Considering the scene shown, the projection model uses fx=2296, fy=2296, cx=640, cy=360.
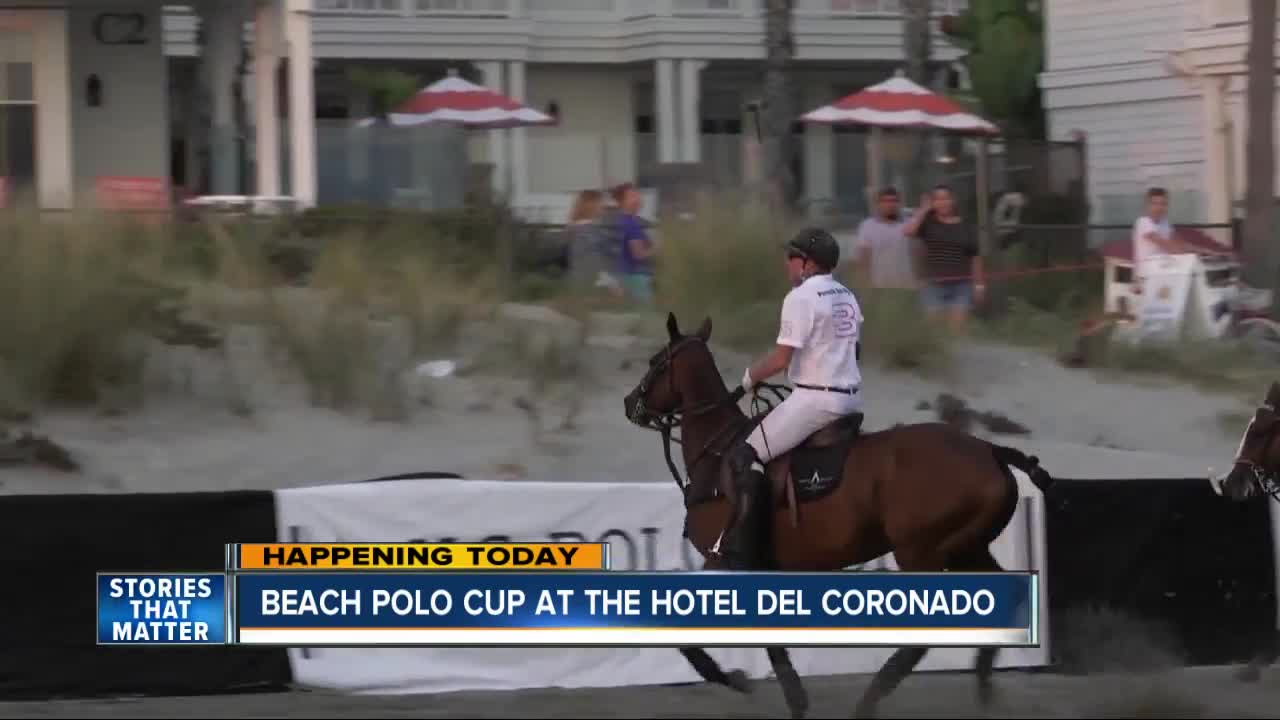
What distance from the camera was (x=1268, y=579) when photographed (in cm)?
1303

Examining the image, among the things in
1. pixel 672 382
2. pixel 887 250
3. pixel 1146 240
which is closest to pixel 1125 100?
pixel 1146 240

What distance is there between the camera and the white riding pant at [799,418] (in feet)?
37.7

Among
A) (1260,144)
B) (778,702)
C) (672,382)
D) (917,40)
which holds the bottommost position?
(778,702)

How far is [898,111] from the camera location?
92.3ft

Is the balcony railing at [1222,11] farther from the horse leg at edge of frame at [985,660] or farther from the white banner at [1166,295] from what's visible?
the horse leg at edge of frame at [985,660]

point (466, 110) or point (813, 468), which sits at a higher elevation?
point (466, 110)

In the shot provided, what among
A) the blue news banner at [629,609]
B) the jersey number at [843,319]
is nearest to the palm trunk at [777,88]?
the jersey number at [843,319]

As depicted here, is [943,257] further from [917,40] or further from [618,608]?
[917,40]

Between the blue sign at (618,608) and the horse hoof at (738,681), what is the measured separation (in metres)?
1.38

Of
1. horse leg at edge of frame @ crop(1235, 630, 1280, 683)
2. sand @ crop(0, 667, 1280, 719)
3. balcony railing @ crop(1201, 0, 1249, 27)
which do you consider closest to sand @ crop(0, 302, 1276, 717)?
horse leg at edge of frame @ crop(1235, 630, 1280, 683)

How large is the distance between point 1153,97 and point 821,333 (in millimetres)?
24191

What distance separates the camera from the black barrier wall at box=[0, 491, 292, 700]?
11.9 m

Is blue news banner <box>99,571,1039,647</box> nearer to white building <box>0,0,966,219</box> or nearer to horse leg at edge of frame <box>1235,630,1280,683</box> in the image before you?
horse leg at edge of frame <box>1235,630,1280,683</box>

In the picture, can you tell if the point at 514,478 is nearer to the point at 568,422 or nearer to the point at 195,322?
the point at 568,422
